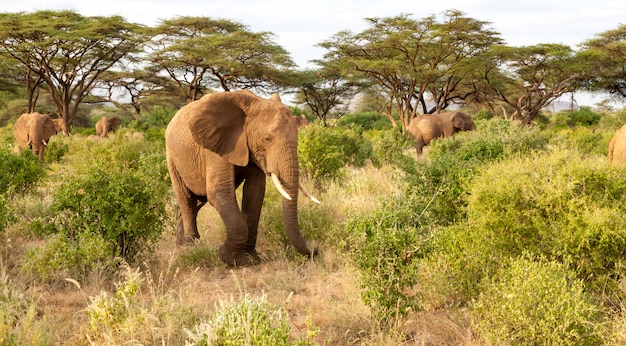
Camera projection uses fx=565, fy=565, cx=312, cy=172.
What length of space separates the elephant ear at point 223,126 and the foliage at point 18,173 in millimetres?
3925

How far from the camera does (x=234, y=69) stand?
98.0 ft


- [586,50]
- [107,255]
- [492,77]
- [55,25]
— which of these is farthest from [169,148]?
[492,77]

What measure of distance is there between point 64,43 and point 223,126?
2489cm

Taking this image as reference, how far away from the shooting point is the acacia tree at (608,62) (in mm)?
27922

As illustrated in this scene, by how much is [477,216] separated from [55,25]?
2695 cm

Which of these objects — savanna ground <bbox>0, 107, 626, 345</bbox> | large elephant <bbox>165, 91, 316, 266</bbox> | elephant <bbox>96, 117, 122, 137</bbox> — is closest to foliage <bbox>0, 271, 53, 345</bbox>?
savanna ground <bbox>0, 107, 626, 345</bbox>

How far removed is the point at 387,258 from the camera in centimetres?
397

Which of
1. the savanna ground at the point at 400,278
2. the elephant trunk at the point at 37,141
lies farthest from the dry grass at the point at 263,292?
the elephant trunk at the point at 37,141

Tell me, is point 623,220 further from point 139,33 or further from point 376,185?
point 139,33

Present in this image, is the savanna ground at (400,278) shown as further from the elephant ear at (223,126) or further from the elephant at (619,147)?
the elephant at (619,147)

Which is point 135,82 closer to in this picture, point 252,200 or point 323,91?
point 323,91

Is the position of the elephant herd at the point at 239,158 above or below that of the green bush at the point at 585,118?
above

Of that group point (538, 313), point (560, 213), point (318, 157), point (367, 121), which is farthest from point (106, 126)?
point (538, 313)

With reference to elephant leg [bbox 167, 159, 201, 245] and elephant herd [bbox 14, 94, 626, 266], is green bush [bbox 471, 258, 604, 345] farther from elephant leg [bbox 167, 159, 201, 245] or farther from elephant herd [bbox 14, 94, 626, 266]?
elephant leg [bbox 167, 159, 201, 245]
